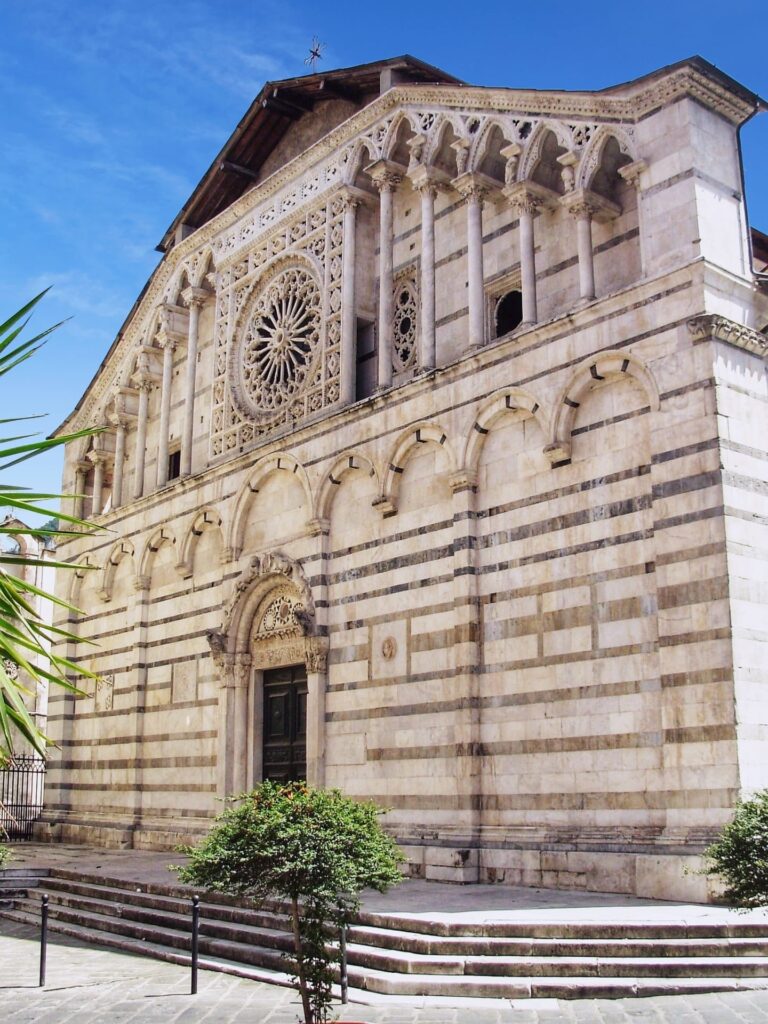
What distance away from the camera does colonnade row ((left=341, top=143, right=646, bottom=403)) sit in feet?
50.0

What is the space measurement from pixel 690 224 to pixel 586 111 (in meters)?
2.72

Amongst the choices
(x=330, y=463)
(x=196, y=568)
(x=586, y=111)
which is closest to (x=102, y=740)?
(x=196, y=568)

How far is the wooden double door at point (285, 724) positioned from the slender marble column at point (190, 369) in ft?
18.1

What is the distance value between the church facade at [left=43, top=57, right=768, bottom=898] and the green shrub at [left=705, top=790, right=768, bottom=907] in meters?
2.75

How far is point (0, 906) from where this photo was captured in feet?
56.7

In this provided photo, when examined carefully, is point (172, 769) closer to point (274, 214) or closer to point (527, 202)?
point (274, 214)

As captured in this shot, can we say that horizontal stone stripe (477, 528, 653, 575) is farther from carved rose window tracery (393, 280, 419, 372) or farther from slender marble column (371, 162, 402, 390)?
carved rose window tracery (393, 280, 419, 372)

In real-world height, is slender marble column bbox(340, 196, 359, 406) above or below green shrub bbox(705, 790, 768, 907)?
above

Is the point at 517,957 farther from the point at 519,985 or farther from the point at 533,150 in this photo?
the point at 533,150

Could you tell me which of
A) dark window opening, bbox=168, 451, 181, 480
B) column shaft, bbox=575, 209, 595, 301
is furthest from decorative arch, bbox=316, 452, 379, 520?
dark window opening, bbox=168, 451, 181, 480

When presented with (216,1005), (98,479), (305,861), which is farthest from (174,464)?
(305,861)

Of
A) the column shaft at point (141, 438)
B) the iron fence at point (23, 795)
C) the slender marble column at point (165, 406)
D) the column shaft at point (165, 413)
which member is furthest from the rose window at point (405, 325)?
the iron fence at point (23, 795)

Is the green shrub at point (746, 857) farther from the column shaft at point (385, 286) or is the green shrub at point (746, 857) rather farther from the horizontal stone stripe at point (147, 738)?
the horizontal stone stripe at point (147, 738)

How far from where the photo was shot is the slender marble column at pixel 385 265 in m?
18.2
